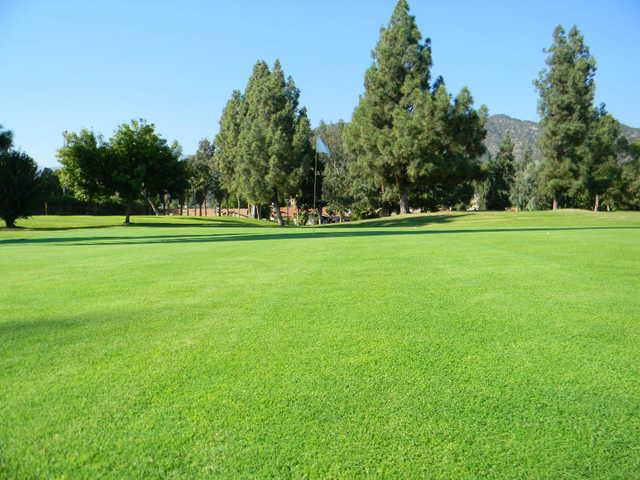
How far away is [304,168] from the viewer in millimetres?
45531

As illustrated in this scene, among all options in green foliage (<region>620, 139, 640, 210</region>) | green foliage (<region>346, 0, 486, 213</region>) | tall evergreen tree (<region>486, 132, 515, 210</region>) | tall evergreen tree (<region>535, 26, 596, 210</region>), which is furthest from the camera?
tall evergreen tree (<region>486, 132, 515, 210</region>)

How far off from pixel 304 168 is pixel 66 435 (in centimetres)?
4411

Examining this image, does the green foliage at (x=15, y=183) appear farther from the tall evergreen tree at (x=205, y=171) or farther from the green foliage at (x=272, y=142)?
the tall evergreen tree at (x=205, y=171)

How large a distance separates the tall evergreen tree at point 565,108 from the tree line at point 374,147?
0.10 metres

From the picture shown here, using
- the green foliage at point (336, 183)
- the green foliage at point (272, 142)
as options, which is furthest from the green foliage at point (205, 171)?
the green foliage at point (272, 142)

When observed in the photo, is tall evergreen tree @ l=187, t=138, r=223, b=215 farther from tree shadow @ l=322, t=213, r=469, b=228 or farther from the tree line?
tree shadow @ l=322, t=213, r=469, b=228

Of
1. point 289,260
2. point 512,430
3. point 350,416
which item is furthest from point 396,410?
point 289,260

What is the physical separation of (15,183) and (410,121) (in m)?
29.5

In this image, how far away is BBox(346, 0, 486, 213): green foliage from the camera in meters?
37.0

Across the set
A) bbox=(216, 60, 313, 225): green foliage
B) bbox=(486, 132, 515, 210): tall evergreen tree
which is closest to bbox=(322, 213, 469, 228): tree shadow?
bbox=(216, 60, 313, 225): green foliage

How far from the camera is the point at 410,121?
1455 inches

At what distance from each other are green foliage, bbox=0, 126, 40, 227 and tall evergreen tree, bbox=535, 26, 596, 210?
46087mm

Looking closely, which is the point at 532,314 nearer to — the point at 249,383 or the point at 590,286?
the point at 590,286

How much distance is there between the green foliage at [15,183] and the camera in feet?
107
